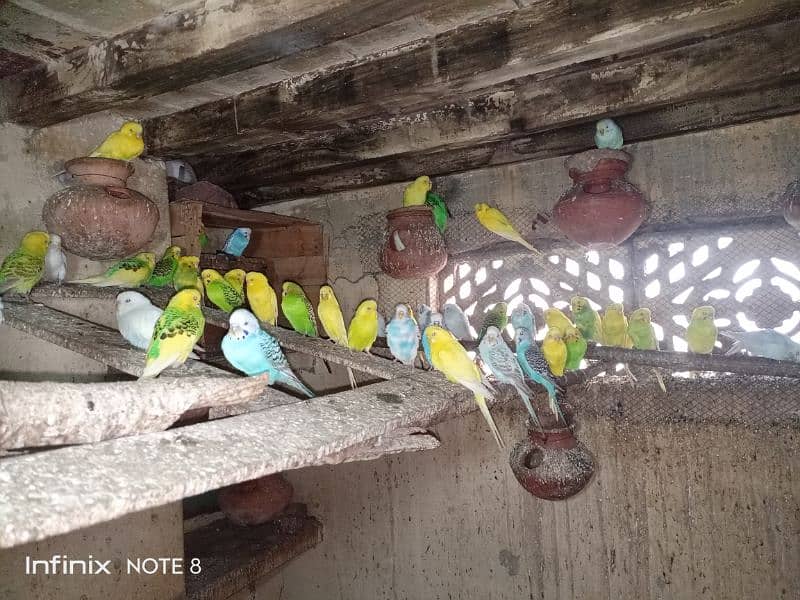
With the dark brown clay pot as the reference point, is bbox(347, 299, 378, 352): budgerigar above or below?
below

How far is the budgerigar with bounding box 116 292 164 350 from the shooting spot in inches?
81.4

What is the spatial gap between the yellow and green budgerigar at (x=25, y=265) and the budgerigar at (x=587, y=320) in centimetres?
285

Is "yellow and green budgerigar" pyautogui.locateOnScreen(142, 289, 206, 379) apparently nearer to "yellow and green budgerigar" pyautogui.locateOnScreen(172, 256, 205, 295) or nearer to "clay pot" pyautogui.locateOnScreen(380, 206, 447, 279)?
"yellow and green budgerigar" pyautogui.locateOnScreen(172, 256, 205, 295)

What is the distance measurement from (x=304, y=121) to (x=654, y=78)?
1.60 meters

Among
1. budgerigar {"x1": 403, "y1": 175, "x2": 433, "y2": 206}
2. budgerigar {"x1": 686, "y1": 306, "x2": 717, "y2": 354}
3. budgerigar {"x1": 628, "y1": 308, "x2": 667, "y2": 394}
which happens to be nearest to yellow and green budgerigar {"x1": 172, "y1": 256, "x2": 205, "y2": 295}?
budgerigar {"x1": 403, "y1": 175, "x2": 433, "y2": 206}

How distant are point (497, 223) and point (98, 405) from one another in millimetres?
2786

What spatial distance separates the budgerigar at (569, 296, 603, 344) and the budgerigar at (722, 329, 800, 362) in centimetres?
68

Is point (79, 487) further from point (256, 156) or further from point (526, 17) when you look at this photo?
point (256, 156)

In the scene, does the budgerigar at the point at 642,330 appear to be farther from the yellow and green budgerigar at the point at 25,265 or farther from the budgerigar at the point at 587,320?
the yellow and green budgerigar at the point at 25,265

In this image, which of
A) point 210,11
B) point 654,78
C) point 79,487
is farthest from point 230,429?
point 654,78

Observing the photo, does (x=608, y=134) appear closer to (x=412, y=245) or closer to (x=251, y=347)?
(x=412, y=245)

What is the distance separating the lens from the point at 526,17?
1.84 m

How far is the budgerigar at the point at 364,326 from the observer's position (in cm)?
286

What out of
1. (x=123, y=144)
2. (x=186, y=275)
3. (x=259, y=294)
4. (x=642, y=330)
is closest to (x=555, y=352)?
(x=642, y=330)
